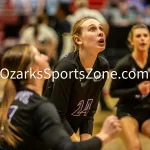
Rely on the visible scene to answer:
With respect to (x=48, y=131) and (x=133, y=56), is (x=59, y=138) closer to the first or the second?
(x=48, y=131)

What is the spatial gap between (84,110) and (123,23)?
626 cm

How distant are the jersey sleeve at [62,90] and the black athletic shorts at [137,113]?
1.24m

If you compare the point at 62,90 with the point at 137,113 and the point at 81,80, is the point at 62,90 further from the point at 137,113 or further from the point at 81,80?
the point at 137,113

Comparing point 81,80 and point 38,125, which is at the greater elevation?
point 81,80

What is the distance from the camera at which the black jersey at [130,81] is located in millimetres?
4777

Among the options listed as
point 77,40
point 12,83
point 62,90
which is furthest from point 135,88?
point 12,83

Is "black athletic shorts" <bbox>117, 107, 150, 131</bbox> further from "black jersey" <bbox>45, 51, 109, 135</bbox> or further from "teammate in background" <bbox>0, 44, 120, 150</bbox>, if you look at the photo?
"teammate in background" <bbox>0, 44, 120, 150</bbox>

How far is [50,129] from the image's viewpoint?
2516 millimetres

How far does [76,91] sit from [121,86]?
122cm

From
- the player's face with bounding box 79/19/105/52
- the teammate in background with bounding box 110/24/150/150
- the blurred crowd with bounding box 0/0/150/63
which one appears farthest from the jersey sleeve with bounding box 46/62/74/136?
the blurred crowd with bounding box 0/0/150/63

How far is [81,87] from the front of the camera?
373 cm

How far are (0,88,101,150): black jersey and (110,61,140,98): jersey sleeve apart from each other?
83.7 inches

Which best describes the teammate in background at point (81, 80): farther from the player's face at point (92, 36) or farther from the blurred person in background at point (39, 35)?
the blurred person in background at point (39, 35)

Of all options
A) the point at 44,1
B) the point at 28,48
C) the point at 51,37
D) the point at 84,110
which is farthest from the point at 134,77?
the point at 44,1
